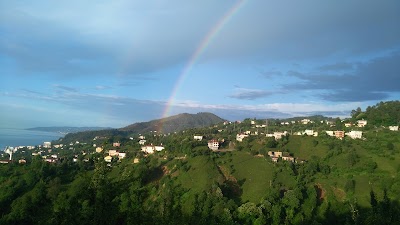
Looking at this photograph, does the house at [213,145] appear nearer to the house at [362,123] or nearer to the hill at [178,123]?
the house at [362,123]

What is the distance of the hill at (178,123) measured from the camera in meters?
144

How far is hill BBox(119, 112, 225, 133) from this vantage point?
471 ft

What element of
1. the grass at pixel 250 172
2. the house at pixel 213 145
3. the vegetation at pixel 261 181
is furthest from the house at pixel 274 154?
the house at pixel 213 145

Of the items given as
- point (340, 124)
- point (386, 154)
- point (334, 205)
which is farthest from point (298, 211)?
point (340, 124)

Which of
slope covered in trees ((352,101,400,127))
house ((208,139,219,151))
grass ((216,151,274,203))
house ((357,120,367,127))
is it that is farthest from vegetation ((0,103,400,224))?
slope covered in trees ((352,101,400,127))

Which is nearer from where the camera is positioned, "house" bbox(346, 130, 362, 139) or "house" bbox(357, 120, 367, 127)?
"house" bbox(346, 130, 362, 139)

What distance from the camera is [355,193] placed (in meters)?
Result: 33.4

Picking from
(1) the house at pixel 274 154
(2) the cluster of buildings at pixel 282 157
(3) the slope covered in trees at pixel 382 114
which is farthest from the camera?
(3) the slope covered in trees at pixel 382 114

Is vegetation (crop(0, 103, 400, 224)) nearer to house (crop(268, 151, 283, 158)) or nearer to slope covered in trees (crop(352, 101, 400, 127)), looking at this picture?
house (crop(268, 151, 283, 158))

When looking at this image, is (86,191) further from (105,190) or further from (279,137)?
(279,137)

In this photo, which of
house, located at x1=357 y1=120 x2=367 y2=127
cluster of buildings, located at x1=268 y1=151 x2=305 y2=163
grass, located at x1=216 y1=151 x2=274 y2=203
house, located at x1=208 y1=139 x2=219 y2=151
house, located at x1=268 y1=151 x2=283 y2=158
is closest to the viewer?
grass, located at x1=216 y1=151 x2=274 y2=203

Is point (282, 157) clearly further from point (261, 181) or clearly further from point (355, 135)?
point (355, 135)

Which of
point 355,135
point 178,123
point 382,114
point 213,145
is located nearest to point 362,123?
point 382,114

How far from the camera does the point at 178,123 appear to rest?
155375mm
